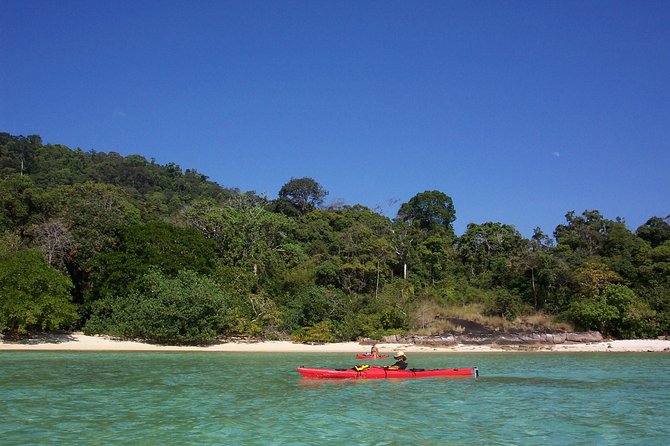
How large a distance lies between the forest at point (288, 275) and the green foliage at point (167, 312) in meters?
0.08

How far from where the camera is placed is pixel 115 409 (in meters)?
12.3

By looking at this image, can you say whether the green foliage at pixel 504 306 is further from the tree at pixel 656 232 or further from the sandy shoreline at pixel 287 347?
the tree at pixel 656 232

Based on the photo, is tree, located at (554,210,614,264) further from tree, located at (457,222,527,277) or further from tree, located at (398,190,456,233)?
tree, located at (398,190,456,233)

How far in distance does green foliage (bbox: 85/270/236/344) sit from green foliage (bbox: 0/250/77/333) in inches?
98.4

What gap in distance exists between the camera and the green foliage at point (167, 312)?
28.5m

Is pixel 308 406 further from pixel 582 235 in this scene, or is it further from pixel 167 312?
pixel 582 235

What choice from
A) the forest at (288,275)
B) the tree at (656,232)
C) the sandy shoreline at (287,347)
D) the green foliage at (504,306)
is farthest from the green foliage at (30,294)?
the tree at (656,232)

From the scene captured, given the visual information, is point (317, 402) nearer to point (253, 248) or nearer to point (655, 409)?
point (655, 409)

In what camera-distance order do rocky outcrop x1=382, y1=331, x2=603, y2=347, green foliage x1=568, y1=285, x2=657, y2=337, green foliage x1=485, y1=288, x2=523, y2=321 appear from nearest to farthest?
1. rocky outcrop x1=382, y1=331, x2=603, y2=347
2. green foliage x1=568, y1=285, x2=657, y2=337
3. green foliage x1=485, y1=288, x2=523, y2=321

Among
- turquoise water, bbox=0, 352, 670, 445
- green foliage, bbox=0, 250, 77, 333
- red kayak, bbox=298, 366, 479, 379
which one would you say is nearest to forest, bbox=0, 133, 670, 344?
green foliage, bbox=0, 250, 77, 333

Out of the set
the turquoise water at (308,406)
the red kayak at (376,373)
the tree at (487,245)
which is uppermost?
the tree at (487,245)

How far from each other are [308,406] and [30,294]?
19005 mm

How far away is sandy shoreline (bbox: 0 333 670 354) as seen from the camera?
1083 inches

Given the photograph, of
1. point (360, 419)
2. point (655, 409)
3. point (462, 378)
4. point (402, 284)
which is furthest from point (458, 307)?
point (360, 419)
